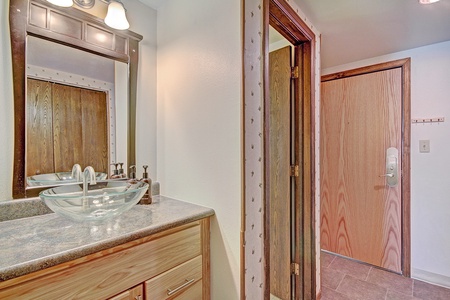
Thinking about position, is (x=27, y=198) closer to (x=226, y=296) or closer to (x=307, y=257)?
(x=226, y=296)

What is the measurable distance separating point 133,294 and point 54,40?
121 centimetres

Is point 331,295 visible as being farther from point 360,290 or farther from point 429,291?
point 429,291

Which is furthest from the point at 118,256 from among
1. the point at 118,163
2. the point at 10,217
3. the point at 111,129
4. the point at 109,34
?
the point at 109,34

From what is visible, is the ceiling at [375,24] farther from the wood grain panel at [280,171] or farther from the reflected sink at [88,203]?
the reflected sink at [88,203]

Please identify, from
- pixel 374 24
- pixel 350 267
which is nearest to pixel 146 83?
pixel 374 24

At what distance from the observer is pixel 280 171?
172 centimetres

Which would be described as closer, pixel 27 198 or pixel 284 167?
pixel 27 198

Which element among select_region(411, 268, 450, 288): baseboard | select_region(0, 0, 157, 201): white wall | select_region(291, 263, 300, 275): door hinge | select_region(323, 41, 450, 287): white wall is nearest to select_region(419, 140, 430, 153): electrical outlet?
select_region(323, 41, 450, 287): white wall

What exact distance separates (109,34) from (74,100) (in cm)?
43

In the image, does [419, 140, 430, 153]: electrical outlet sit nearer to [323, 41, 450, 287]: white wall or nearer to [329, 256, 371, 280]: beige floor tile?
[323, 41, 450, 287]: white wall

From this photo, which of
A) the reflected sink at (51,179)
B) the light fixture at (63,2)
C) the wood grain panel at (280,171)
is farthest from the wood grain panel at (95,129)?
the wood grain panel at (280,171)

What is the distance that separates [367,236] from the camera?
86.3 inches

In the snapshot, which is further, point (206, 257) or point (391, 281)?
point (391, 281)

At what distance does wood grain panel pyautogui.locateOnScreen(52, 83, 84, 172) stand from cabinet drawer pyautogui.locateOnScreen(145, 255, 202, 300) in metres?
0.71
